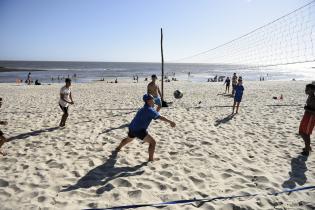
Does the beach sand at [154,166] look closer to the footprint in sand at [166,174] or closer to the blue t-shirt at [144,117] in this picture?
the footprint in sand at [166,174]

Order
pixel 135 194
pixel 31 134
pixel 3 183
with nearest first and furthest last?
pixel 135 194
pixel 3 183
pixel 31 134

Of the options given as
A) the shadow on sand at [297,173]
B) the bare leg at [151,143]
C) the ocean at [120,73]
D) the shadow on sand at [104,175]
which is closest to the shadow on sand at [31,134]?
the shadow on sand at [104,175]

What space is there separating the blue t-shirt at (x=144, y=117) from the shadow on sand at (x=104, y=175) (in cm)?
68

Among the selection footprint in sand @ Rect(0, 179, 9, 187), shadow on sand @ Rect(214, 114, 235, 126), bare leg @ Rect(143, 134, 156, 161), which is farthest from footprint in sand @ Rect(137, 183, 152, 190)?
shadow on sand @ Rect(214, 114, 235, 126)

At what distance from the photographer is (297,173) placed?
14.4 ft

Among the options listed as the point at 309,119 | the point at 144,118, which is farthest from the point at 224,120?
the point at 144,118

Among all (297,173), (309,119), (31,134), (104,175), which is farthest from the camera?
(31,134)

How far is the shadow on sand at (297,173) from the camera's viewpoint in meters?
4.02

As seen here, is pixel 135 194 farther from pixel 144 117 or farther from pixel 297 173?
pixel 297 173

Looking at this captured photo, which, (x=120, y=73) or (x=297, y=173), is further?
(x=120, y=73)

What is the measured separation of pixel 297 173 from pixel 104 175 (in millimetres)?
3161

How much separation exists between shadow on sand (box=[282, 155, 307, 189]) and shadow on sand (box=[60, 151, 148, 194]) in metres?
2.28

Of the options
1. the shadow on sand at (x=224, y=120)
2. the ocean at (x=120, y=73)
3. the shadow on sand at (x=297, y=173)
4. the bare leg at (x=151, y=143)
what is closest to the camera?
the shadow on sand at (x=297, y=173)

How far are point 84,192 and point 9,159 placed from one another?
6.70 feet
